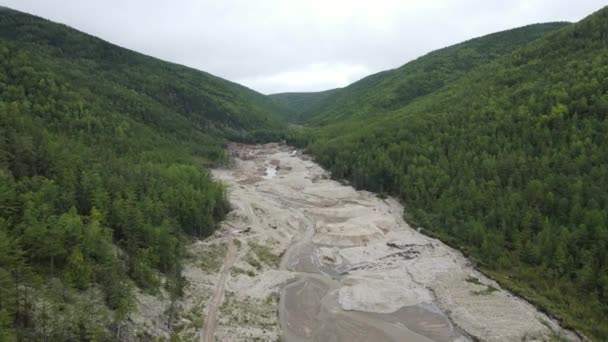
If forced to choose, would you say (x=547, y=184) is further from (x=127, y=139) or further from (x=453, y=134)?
(x=127, y=139)

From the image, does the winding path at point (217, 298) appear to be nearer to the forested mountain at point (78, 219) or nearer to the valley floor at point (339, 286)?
the valley floor at point (339, 286)

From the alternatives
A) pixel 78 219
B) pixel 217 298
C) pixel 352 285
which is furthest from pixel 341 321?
pixel 78 219

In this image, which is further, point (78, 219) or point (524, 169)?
point (524, 169)

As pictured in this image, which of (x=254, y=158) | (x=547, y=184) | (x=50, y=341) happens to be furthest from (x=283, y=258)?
(x=254, y=158)

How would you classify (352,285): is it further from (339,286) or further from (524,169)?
(524,169)

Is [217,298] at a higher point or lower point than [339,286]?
higher

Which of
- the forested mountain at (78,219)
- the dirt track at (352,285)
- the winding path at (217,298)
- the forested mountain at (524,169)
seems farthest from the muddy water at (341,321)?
the forested mountain at (78,219)

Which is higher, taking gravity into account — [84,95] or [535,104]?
[84,95]

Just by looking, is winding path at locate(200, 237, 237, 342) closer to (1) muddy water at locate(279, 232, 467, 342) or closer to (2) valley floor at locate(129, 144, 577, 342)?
(2) valley floor at locate(129, 144, 577, 342)
